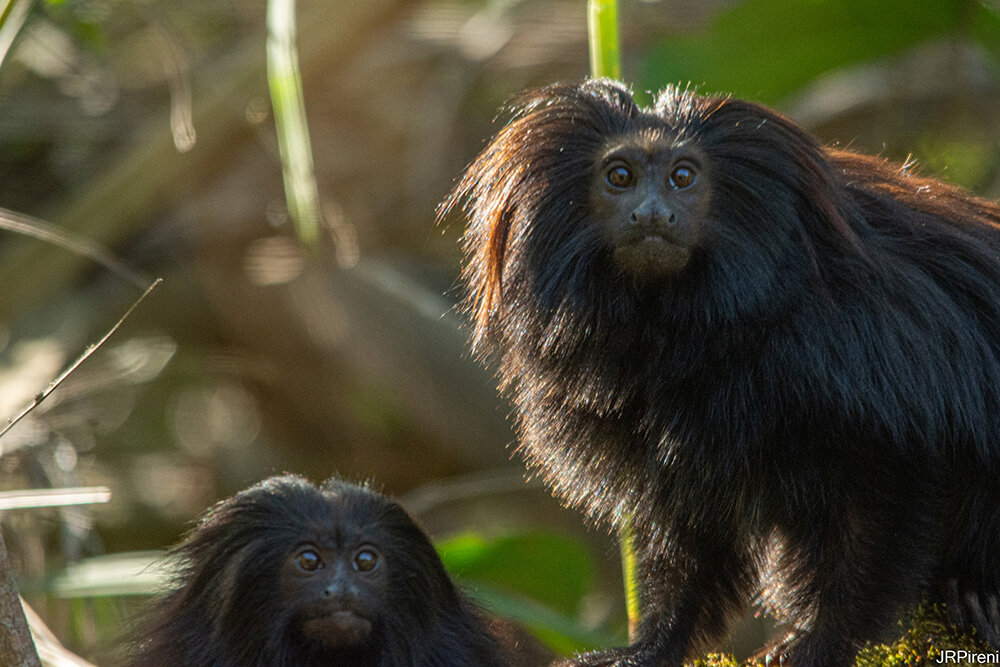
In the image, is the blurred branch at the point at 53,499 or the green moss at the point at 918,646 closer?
the blurred branch at the point at 53,499

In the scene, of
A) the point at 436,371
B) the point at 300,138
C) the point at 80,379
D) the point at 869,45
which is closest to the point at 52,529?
the point at 80,379

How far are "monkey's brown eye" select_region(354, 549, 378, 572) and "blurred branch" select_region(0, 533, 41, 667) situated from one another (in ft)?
3.11

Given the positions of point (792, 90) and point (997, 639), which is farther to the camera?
point (792, 90)

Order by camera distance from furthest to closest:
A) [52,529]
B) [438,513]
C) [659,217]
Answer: [438,513]
[52,529]
[659,217]

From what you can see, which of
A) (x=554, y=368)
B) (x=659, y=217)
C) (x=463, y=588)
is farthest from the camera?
(x=463, y=588)

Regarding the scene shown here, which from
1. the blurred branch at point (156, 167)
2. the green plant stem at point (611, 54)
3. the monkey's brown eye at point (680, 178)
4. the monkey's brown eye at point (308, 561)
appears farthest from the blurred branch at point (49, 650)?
the blurred branch at point (156, 167)

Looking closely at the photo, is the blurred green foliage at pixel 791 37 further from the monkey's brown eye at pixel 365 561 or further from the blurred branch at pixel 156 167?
the monkey's brown eye at pixel 365 561

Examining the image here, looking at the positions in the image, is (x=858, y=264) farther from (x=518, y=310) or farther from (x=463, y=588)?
(x=463, y=588)

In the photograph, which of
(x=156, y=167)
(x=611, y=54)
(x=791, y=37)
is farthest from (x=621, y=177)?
(x=156, y=167)

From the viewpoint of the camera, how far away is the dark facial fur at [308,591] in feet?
10.3

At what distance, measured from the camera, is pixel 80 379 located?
19.3 feet

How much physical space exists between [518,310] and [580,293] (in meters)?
0.18

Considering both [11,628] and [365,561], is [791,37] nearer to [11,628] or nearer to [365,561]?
[365,561]

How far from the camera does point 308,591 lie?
3.15 metres
